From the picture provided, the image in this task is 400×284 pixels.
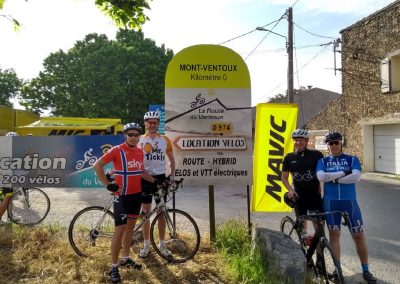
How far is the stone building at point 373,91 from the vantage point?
18094mm

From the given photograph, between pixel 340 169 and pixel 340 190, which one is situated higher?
pixel 340 169

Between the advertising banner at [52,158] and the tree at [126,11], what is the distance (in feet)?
7.80

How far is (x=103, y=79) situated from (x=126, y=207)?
29349 millimetres

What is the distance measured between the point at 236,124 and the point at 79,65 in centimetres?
3099

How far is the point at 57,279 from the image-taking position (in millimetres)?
4973

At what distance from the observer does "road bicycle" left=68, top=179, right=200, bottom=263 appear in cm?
574

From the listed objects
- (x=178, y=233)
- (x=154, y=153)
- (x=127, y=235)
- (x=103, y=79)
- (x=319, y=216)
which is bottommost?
(x=178, y=233)

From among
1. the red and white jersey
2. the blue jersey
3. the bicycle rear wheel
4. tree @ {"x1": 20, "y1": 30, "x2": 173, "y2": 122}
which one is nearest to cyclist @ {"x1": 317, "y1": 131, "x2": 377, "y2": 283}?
the blue jersey

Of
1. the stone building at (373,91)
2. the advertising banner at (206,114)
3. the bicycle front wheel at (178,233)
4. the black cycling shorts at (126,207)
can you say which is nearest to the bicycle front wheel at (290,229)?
the advertising banner at (206,114)

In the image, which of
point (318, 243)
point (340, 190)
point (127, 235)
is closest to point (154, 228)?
point (127, 235)

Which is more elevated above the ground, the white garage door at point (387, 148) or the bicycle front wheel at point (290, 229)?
the white garage door at point (387, 148)

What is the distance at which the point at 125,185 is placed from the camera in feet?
16.9

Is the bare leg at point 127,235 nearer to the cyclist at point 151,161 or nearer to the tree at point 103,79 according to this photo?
the cyclist at point 151,161

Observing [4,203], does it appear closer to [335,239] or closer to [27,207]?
[27,207]
